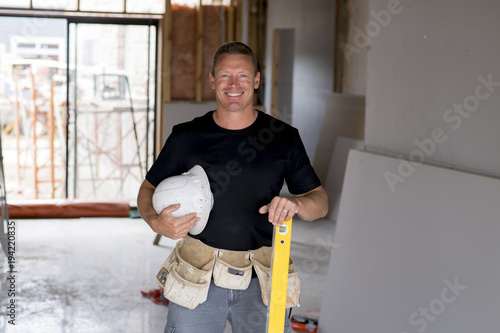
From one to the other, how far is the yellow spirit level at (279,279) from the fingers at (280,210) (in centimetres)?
6

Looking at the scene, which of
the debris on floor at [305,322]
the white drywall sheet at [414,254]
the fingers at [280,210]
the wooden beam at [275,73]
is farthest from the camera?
the wooden beam at [275,73]

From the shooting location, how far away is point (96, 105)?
9656 millimetres

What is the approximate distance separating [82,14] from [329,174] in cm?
394

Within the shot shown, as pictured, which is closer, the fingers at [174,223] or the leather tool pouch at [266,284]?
the fingers at [174,223]

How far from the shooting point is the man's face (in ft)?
6.98

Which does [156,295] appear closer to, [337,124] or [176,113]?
[337,124]

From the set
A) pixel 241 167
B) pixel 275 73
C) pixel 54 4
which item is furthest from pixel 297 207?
pixel 275 73

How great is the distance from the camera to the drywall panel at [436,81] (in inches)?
104

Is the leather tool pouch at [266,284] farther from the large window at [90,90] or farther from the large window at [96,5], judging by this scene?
the large window at [96,5]

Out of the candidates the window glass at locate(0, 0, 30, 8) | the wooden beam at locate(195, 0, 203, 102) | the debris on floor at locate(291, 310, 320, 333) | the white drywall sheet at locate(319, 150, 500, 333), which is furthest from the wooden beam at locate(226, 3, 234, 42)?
the white drywall sheet at locate(319, 150, 500, 333)

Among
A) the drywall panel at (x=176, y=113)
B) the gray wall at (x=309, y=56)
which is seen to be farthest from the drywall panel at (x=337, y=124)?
the drywall panel at (x=176, y=113)

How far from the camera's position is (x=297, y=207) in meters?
2.07

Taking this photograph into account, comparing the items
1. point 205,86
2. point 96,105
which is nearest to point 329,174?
point 205,86

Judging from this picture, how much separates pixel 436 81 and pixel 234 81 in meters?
1.26
